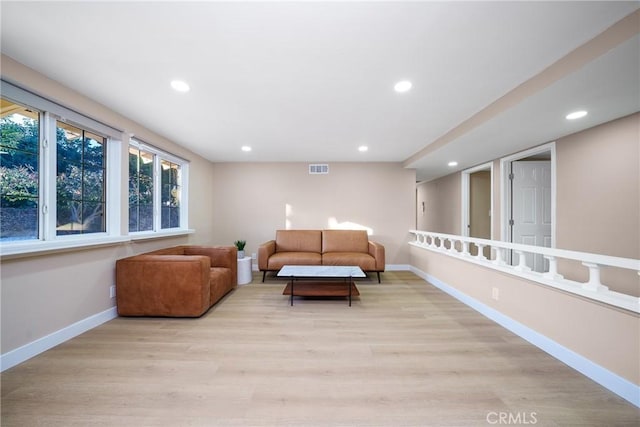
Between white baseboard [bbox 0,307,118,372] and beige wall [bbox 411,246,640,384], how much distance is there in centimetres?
415

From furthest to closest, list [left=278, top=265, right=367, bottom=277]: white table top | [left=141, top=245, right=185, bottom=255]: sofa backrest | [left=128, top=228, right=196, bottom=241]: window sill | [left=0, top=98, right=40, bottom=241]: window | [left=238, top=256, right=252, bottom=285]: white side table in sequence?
[left=238, top=256, right=252, bottom=285]: white side table
[left=141, top=245, right=185, bottom=255]: sofa backrest
[left=278, top=265, right=367, bottom=277]: white table top
[left=128, top=228, right=196, bottom=241]: window sill
[left=0, top=98, right=40, bottom=241]: window

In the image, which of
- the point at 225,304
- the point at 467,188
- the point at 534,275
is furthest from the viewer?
the point at 467,188

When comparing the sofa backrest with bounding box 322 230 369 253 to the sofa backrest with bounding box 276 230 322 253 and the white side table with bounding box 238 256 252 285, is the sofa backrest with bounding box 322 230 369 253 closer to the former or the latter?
the sofa backrest with bounding box 276 230 322 253

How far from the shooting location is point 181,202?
419 centimetres

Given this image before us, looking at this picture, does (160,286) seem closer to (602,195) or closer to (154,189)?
(154,189)

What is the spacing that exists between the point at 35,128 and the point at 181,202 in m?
2.19

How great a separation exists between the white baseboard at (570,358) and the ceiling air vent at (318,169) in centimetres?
336

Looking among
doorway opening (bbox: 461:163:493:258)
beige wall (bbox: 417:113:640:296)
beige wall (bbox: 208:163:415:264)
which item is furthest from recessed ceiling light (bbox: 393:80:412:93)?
doorway opening (bbox: 461:163:493:258)

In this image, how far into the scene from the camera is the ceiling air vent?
16.6 ft

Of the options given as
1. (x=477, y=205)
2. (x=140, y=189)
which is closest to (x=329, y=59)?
(x=140, y=189)

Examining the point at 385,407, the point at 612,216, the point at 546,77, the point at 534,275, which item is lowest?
Answer: the point at 385,407

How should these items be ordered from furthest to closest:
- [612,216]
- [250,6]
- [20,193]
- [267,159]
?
[267,159] → [612,216] → [20,193] → [250,6]

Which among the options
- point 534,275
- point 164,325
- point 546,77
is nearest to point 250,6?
point 546,77

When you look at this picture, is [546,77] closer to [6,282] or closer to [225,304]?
[225,304]
